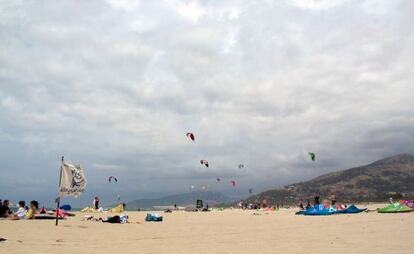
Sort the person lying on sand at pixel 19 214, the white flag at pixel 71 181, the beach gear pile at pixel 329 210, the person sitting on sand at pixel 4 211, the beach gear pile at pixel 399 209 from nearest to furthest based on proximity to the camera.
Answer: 1. the white flag at pixel 71 181
2. the person lying on sand at pixel 19 214
3. the person sitting on sand at pixel 4 211
4. the beach gear pile at pixel 399 209
5. the beach gear pile at pixel 329 210

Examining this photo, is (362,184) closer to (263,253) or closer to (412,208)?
(412,208)

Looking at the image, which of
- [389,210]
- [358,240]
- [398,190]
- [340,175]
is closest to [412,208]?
[389,210]

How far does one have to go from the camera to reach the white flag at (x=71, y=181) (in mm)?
18594

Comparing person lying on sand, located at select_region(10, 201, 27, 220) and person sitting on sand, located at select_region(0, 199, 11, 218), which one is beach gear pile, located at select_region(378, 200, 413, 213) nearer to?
person lying on sand, located at select_region(10, 201, 27, 220)

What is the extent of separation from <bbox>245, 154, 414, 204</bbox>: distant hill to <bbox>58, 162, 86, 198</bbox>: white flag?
9481cm

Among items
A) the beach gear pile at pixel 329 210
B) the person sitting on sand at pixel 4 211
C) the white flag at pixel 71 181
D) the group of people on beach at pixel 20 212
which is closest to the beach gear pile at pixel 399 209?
the beach gear pile at pixel 329 210

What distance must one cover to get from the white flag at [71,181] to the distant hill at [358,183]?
9481cm

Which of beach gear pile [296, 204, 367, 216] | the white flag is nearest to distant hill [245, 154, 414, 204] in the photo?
beach gear pile [296, 204, 367, 216]

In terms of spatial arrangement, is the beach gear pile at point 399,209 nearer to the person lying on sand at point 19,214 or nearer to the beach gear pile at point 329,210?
the beach gear pile at point 329,210

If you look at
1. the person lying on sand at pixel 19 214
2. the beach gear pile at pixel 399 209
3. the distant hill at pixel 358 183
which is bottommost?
the beach gear pile at pixel 399 209

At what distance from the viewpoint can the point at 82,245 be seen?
11.0 meters

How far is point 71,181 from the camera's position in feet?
61.6

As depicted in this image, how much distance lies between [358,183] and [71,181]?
113571 millimetres

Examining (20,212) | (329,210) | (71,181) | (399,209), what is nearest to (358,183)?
(399,209)
